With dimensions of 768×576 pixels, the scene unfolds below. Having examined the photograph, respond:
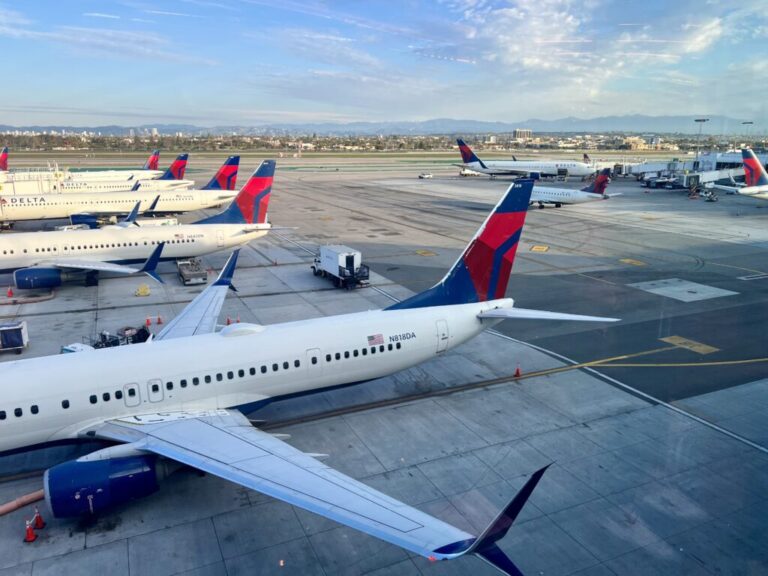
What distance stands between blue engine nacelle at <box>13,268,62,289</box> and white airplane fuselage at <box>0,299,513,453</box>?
2393cm

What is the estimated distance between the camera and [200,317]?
78.8 ft

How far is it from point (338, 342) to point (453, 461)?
607cm

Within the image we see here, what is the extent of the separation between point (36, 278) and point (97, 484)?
2927 centimetres

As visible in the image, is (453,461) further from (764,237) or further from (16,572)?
(764,237)

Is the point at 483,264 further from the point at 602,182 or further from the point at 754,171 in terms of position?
the point at 754,171

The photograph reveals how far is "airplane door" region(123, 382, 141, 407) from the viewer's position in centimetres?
1770

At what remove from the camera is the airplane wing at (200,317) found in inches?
896

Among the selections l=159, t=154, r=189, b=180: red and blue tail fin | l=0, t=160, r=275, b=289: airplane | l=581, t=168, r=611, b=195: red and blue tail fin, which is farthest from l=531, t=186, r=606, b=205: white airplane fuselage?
l=159, t=154, r=189, b=180: red and blue tail fin

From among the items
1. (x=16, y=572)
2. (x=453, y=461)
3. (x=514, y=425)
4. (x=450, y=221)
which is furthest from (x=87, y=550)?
(x=450, y=221)

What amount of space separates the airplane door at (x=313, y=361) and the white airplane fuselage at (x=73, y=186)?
67950 millimetres

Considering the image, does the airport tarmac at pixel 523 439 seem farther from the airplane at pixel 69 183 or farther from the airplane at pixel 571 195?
the airplane at pixel 69 183

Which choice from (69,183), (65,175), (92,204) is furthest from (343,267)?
(65,175)

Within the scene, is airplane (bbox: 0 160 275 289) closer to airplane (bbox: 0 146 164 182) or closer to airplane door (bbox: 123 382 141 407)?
airplane door (bbox: 123 382 141 407)

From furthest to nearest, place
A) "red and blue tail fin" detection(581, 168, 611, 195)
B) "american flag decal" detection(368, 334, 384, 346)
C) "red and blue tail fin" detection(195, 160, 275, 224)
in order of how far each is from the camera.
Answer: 1. "red and blue tail fin" detection(581, 168, 611, 195)
2. "red and blue tail fin" detection(195, 160, 275, 224)
3. "american flag decal" detection(368, 334, 384, 346)
